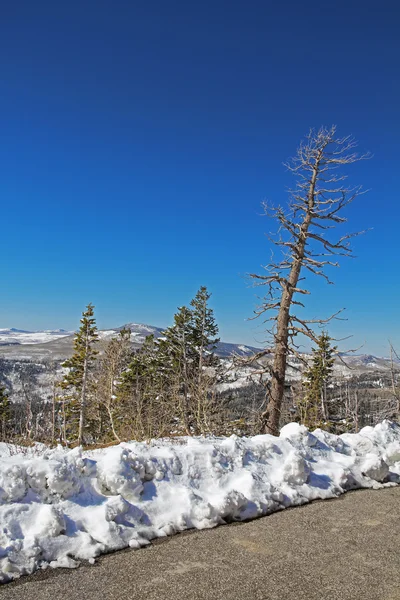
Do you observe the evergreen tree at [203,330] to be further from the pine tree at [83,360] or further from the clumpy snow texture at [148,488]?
the clumpy snow texture at [148,488]

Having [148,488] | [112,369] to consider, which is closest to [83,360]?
[112,369]

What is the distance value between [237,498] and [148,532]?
1.28m

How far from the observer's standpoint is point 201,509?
540 centimetres

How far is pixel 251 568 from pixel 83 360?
3183cm

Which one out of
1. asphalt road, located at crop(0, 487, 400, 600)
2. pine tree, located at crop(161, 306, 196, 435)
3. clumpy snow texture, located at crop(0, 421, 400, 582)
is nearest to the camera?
asphalt road, located at crop(0, 487, 400, 600)

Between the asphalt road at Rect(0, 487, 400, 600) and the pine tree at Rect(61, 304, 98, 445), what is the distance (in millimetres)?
30285

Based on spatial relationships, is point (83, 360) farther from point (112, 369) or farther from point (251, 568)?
point (251, 568)

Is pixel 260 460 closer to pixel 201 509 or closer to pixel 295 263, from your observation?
pixel 201 509

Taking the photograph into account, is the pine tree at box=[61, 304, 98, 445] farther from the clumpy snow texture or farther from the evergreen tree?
the clumpy snow texture

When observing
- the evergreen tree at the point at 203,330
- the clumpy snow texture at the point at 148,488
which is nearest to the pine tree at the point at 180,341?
the evergreen tree at the point at 203,330

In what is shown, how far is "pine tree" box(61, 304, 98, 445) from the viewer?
112 feet

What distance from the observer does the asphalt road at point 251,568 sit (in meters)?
3.82

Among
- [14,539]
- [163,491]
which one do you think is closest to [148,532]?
[163,491]

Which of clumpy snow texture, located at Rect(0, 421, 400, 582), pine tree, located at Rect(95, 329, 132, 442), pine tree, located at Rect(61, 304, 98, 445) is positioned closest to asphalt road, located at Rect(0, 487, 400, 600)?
clumpy snow texture, located at Rect(0, 421, 400, 582)
